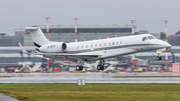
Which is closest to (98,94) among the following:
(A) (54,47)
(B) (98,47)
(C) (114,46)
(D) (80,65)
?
(C) (114,46)

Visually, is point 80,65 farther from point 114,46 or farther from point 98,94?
point 98,94

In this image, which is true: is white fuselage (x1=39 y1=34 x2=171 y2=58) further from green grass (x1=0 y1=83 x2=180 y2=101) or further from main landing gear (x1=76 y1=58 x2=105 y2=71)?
green grass (x1=0 y1=83 x2=180 y2=101)

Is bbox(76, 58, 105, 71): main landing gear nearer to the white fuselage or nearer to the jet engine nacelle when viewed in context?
the white fuselage

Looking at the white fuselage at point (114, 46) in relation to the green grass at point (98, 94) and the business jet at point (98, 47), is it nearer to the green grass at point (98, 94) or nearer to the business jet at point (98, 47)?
the business jet at point (98, 47)

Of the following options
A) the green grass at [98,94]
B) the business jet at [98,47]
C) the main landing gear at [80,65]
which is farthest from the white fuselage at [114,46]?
the green grass at [98,94]

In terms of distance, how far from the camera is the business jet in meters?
29.5

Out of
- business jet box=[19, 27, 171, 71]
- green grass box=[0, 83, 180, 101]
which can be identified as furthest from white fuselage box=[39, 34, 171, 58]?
green grass box=[0, 83, 180, 101]

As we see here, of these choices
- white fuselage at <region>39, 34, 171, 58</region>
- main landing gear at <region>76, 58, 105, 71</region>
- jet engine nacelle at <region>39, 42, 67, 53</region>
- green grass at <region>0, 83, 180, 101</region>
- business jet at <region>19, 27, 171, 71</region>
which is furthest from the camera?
jet engine nacelle at <region>39, 42, 67, 53</region>

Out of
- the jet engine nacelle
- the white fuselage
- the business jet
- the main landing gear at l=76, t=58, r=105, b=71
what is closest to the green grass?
the white fuselage

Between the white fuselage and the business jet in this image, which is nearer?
the white fuselage

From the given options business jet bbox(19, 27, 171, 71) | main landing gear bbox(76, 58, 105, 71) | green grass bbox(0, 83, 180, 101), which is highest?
business jet bbox(19, 27, 171, 71)

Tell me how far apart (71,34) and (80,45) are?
7883 centimetres

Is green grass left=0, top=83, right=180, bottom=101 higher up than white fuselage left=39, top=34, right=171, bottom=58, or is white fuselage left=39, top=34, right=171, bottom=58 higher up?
white fuselage left=39, top=34, right=171, bottom=58

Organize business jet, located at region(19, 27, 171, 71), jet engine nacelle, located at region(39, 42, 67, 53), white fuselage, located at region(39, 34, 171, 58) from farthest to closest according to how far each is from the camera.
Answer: jet engine nacelle, located at region(39, 42, 67, 53), business jet, located at region(19, 27, 171, 71), white fuselage, located at region(39, 34, 171, 58)
